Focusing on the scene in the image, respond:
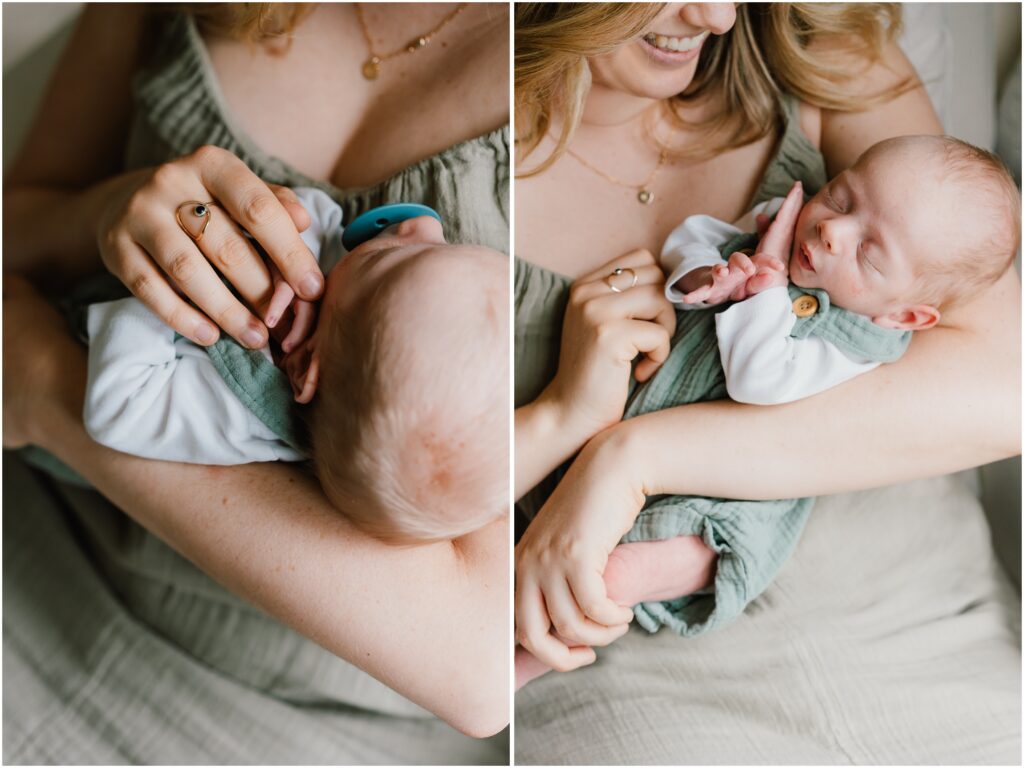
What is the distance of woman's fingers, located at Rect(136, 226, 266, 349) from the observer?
0.76 metres

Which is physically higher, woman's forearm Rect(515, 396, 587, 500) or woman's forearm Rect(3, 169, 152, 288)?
woman's forearm Rect(3, 169, 152, 288)

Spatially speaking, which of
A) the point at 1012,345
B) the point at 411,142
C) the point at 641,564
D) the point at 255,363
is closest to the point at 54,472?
the point at 255,363

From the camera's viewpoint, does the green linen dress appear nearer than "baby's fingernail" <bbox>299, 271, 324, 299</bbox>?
No

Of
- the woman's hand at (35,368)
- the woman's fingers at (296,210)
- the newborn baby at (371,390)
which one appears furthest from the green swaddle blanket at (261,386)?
the woman's hand at (35,368)

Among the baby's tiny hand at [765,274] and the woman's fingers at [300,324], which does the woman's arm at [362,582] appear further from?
the baby's tiny hand at [765,274]

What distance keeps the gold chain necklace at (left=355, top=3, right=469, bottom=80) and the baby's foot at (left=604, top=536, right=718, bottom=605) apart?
1.92 feet

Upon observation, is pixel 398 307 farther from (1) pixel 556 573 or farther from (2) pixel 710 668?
(2) pixel 710 668

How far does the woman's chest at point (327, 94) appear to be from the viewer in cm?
94

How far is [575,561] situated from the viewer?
2.52 ft

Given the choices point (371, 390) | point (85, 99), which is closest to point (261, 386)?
point (371, 390)

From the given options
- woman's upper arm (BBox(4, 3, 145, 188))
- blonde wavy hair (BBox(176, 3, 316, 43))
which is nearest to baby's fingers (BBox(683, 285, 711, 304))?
blonde wavy hair (BBox(176, 3, 316, 43))

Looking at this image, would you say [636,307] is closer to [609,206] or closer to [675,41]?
[609,206]

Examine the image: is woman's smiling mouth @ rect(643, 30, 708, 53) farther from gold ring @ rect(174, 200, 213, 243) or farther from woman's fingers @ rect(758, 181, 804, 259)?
gold ring @ rect(174, 200, 213, 243)

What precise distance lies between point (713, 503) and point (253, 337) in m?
0.45
